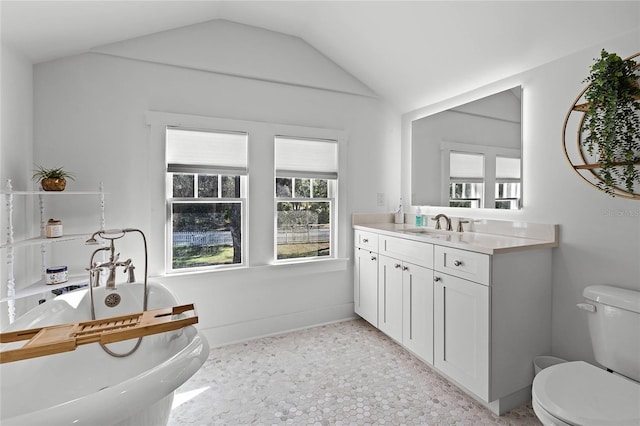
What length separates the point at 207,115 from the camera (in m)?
2.71

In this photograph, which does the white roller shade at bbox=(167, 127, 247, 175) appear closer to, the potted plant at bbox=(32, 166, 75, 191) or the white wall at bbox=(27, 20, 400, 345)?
the white wall at bbox=(27, 20, 400, 345)

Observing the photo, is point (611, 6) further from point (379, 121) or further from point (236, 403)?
point (236, 403)

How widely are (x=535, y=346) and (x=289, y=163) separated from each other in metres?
2.41

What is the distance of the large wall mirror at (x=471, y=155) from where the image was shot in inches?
92.6

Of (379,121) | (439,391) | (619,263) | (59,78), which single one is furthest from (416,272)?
(59,78)

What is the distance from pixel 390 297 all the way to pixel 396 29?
221 centimetres

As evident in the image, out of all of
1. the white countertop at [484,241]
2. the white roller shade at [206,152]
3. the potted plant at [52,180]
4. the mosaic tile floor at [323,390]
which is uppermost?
the white roller shade at [206,152]

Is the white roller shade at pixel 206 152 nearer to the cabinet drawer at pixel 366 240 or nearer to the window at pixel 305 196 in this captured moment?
the window at pixel 305 196

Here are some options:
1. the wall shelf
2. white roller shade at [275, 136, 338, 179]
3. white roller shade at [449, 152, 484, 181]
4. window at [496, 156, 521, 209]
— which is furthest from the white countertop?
the wall shelf

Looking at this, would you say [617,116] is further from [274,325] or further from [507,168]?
[274,325]

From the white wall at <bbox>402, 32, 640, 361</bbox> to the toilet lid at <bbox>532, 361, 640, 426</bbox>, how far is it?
60 cm

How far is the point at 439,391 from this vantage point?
211 centimetres

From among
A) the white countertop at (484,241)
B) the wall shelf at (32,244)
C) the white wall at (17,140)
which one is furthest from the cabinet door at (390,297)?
the white wall at (17,140)

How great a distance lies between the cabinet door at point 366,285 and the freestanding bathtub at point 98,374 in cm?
175
